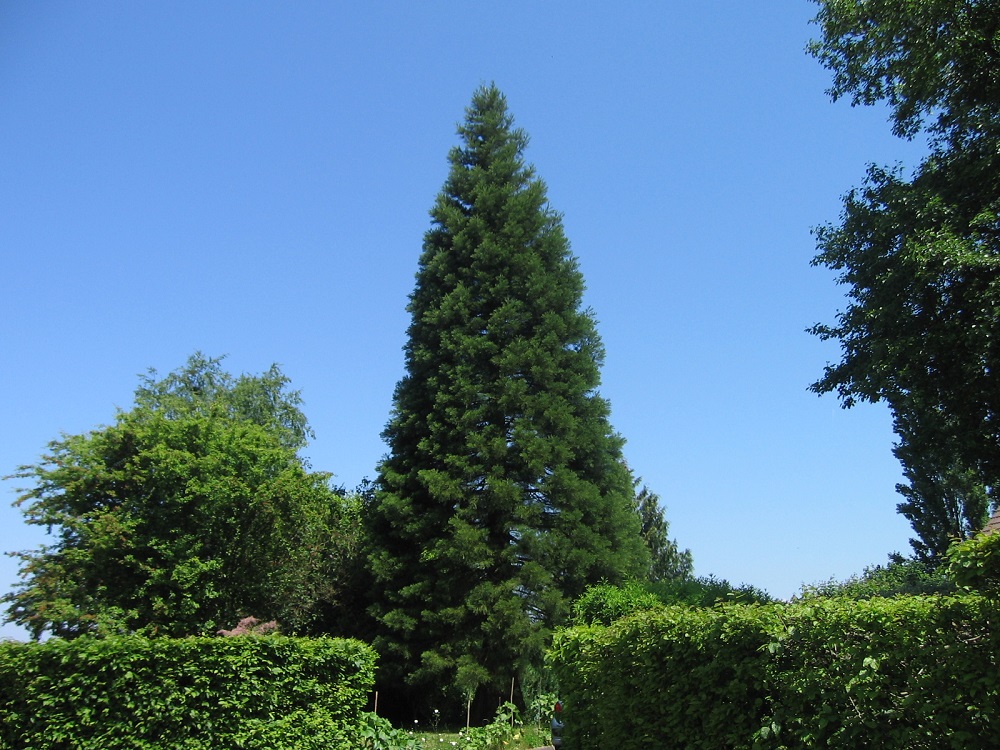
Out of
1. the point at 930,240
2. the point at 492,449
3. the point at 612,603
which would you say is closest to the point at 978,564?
the point at 930,240

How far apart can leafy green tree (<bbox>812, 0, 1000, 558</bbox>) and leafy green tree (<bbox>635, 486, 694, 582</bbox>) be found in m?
24.8

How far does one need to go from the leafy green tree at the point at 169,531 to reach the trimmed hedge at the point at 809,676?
14387mm

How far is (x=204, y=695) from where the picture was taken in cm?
959

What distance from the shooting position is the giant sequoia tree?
18.4 metres

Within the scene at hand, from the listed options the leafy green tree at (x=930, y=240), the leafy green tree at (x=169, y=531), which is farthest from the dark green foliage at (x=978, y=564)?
the leafy green tree at (x=169, y=531)

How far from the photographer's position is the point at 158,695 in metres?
9.44

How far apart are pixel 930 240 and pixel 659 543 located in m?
28.5

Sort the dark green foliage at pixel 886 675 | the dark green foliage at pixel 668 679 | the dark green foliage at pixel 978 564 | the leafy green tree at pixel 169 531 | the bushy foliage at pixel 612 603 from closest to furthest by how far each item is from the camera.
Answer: the dark green foliage at pixel 978 564, the dark green foliage at pixel 886 675, the dark green foliage at pixel 668 679, the bushy foliage at pixel 612 603, the leafy green tree at pixel 169 531

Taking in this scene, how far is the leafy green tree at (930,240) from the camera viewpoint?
11.3 metres

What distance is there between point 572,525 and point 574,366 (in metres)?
4.61

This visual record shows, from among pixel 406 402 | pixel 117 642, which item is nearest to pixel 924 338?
pixel 117 642

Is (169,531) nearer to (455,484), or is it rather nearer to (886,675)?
(455,484)

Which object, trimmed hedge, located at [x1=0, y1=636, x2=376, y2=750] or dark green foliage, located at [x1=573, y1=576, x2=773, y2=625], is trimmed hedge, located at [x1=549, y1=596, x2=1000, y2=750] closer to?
trimmed hedge, located at [x1=0, y1=636, x2=376, y2=750]

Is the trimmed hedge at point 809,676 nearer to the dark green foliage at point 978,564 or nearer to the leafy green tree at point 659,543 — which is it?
the dark green foliage at point 978,564
